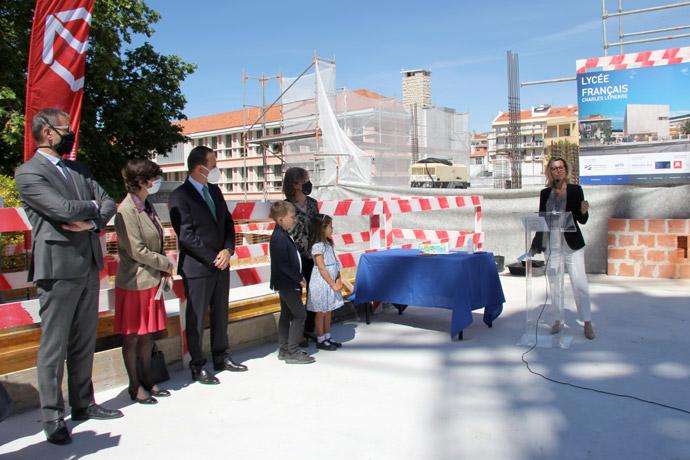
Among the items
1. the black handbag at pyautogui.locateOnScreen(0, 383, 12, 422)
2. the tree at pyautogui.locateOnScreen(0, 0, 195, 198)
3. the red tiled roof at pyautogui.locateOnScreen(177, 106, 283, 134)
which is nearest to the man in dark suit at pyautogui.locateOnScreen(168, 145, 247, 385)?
the black handbag at pyautogui.locateOnScreen(0, 383, 12, 422)

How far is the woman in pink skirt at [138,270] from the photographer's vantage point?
13.1 ft

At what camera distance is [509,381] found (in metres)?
4.48

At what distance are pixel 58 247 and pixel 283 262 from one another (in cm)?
191

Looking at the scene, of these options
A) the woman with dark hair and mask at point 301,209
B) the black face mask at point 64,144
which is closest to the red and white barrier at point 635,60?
the woman with dark hair and mask at point 301,209

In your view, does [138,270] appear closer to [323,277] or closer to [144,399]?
[144,399]

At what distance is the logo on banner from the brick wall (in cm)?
808

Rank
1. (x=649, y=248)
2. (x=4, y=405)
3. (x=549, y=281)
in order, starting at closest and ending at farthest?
(x=4, y=405) < (x=549, y=281) < (x=649, y=248)

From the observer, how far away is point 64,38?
434 cm

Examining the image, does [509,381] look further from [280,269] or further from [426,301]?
[280,269]

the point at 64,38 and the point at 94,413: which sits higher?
the point at 64,38

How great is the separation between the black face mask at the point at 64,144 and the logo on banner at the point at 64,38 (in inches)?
37.3

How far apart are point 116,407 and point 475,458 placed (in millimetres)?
2461

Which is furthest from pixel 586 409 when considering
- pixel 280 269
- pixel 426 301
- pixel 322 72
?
pixel 322 72

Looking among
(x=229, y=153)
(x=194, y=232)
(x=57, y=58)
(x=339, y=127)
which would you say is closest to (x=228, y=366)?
(x=194, y=232)
